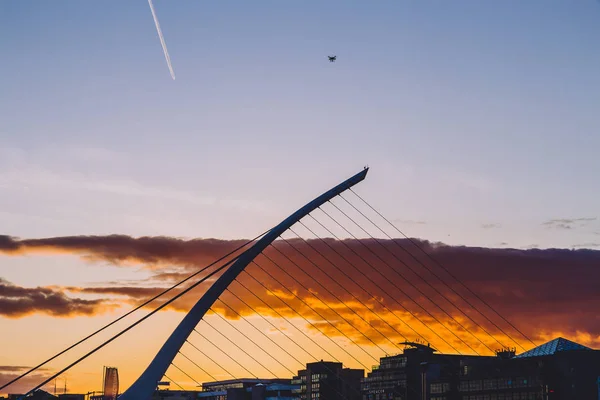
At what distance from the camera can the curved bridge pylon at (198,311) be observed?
62.7 meters

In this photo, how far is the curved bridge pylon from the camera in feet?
206

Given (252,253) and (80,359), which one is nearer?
(80,359)

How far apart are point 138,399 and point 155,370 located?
2197mm

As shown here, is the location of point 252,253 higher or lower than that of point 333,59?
lower

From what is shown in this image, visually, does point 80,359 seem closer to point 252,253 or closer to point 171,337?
point 171,337

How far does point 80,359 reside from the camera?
61.0m

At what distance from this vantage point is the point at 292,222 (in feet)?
236

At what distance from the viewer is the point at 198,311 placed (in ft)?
216

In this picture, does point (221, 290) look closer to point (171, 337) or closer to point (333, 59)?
point (171, 337)

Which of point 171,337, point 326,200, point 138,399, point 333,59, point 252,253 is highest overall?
point 333,59

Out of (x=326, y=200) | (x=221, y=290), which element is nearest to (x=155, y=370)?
(x=221, y=290)

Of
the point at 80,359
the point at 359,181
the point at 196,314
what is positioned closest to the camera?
the point at 80,359

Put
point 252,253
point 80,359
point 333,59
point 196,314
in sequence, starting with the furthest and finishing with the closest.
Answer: point 333,59, point 252,253, point 196,314, point 80,359

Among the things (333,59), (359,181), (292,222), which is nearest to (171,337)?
(292,222)
